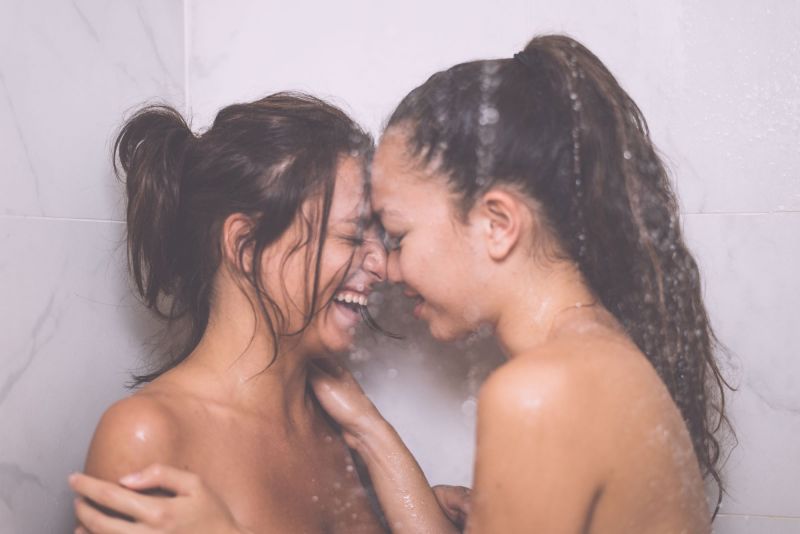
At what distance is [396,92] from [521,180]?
546 millimetres

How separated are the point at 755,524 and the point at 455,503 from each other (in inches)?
21.5

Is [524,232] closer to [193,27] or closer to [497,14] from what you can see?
[497,14]

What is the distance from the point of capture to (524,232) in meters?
0.91

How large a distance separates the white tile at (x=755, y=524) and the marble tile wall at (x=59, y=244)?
104 centimetres

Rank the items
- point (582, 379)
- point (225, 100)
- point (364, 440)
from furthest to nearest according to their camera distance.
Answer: point (225, 100), point (364, 440), point (582, 379)

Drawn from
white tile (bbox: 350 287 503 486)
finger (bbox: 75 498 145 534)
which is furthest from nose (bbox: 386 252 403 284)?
finger (bbox: 75 498 145 534)

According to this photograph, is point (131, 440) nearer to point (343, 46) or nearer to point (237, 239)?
point (237, 239)

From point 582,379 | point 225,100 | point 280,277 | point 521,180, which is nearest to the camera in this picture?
point 582,379

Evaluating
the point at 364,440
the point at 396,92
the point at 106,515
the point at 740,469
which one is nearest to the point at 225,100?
the point at 396,92

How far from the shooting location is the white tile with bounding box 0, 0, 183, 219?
0.98 m

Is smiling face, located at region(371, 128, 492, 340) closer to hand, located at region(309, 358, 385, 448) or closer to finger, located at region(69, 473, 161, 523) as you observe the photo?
hand, located at region(309, 358, 385, 448)

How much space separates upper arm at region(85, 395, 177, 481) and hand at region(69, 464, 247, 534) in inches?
0.9

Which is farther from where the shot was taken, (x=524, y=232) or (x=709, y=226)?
(x=709, y=226)

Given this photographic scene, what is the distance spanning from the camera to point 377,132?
4.54 ft
